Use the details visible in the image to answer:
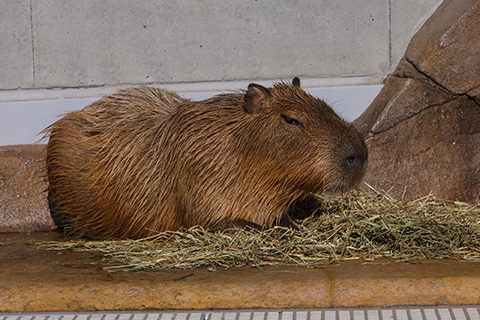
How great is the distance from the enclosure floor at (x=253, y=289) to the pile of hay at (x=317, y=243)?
229 mm

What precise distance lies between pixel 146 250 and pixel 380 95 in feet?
7.63

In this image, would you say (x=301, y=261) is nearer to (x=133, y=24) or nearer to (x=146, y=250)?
(x=146, y=250)

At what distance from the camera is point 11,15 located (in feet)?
17.9

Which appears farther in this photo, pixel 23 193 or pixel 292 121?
pixel 23 193

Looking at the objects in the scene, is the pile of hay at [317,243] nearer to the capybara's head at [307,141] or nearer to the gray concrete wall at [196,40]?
the capybara's head at [307,141]

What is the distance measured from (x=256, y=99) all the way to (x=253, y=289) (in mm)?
1261

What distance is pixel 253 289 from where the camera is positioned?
9.64 ft

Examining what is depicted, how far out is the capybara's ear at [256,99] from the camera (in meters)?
3.82

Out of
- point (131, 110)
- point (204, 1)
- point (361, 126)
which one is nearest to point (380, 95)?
point (361, 126)

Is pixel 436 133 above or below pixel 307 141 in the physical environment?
below

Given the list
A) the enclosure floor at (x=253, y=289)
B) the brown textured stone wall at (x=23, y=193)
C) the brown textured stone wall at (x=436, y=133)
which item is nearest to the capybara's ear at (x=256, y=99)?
the enclosure floor at (x=253, y=289)

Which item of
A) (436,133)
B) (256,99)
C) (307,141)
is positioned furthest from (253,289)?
(436,133)

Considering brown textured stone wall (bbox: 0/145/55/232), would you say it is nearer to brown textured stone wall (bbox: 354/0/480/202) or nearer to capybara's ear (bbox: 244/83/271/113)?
capybara's ear (bbox: 244/83/271/113)

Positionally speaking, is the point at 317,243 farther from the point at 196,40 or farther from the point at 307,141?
the point at 196,40
